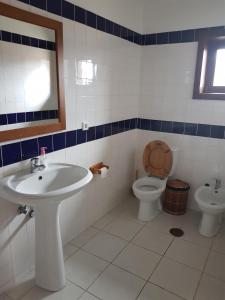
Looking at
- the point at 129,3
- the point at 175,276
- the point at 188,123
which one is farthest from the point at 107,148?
the point at 129,3

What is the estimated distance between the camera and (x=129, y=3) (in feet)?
8.42

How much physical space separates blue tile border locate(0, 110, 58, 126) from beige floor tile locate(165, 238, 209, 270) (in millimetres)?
1550

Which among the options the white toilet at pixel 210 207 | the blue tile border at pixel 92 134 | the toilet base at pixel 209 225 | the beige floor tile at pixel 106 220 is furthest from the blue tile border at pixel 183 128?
the beige floor tile at pixel 106 220

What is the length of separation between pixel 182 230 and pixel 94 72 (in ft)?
5.91

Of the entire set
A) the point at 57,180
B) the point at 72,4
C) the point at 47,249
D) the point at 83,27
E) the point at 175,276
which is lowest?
the point at 175,276

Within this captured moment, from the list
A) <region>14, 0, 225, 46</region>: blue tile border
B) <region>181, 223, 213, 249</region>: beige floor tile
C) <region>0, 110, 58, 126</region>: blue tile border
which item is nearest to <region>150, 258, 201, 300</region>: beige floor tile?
<region>181, 223, 213, 249</region>: beige floor tile

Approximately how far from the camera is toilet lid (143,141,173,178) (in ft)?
9.00

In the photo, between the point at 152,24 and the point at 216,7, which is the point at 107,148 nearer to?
the point at 152,24

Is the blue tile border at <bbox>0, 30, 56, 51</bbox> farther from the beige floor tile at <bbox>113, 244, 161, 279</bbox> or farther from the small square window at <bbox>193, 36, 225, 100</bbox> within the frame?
the beige floor tile at <bbox>113, 244, 161, 279</bbox>

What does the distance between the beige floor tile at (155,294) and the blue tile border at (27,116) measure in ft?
4.76

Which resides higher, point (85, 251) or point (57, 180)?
point (57, 180)

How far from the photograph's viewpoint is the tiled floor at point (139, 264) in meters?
1.74

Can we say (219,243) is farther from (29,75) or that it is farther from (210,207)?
(29,75)

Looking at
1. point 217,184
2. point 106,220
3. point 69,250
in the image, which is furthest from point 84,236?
point 217,184
